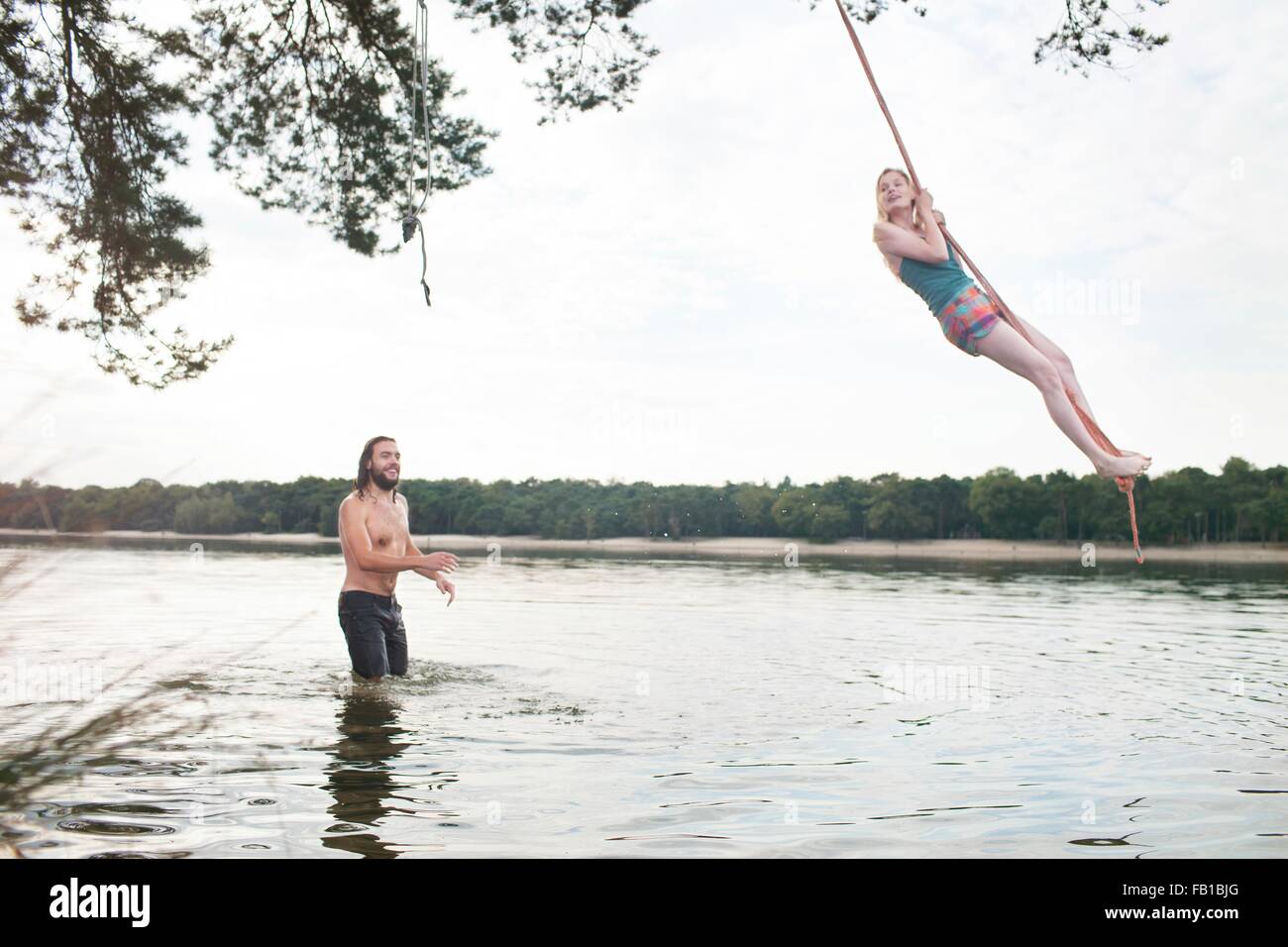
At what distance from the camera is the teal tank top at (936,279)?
584 cm

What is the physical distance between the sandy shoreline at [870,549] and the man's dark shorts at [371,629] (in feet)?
188

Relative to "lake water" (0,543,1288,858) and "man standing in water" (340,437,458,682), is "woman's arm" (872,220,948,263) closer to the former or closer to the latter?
"lake water" (0,543,1288,858)

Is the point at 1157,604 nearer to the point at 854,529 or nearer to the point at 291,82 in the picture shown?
the point at 291,82

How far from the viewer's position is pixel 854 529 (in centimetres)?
8656

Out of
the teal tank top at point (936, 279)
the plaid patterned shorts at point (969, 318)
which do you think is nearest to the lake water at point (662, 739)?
the plaid patterned shorts at point (969, 318)

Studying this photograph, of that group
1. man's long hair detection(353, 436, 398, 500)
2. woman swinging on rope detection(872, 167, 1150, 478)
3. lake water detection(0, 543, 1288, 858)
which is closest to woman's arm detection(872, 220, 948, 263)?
woman swinging on rope detection(872, 167, 1150, 478)

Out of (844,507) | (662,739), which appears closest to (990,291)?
(662,739)

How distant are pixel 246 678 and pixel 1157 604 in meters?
21.6

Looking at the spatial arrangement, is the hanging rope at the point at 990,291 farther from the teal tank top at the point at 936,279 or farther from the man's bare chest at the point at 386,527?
the man's bare chest at the point at 386,527

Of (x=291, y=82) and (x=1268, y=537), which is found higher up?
(x=291, y=82)

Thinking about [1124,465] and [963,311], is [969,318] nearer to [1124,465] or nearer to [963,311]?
[963,311]

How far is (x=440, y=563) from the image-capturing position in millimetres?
8867

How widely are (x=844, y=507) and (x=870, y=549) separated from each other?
3558 mm
